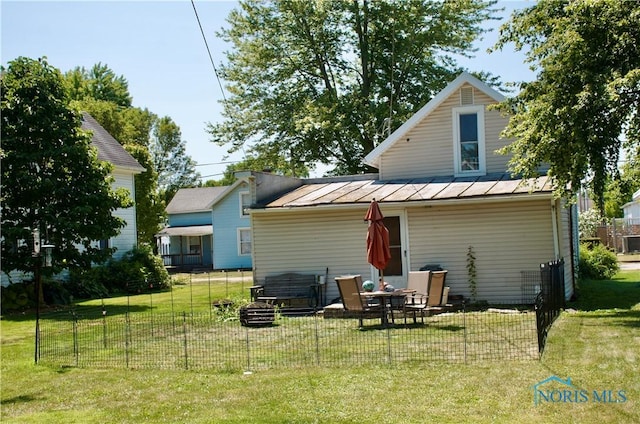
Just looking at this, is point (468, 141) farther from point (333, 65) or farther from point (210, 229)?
point (210, 229)

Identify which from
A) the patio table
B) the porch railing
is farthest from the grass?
the porch railing

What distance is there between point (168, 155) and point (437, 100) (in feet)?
190

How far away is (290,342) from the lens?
12406mm

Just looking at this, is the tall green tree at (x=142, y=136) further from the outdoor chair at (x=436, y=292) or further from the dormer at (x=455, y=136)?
the outdoor chair at (x=436, y=292)

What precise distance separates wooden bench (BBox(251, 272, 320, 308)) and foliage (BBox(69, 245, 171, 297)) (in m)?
8.60

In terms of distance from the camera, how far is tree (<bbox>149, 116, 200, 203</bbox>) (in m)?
73.8

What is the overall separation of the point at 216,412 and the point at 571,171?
9.00 m

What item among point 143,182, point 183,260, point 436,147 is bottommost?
point 183,260

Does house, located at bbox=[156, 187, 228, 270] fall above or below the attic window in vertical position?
below

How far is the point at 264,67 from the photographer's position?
33.9 m

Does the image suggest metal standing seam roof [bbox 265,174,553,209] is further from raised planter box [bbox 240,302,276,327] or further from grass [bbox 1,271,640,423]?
grass [bbox 1,271,640,423]

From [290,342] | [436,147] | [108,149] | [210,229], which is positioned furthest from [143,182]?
[290,342]

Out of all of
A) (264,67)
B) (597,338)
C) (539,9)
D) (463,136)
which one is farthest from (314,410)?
(264,67)

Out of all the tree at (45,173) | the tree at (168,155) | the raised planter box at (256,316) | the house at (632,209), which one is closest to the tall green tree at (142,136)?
the tree at (168,155)
